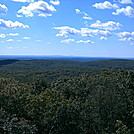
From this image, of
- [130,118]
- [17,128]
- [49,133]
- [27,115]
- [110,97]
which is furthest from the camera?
[130,118]

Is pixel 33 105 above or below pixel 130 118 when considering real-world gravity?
above

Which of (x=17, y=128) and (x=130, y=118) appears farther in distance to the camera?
(x=130, y=118)

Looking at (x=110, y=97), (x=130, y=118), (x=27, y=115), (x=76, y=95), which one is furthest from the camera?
(x=76, y=95)

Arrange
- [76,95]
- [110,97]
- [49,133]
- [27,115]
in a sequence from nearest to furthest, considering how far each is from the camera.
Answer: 1. [49,133]
2. [27,115]
3. [110,97]
4. [76,95]

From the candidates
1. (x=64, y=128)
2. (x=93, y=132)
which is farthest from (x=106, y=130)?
(x=64, y=128)

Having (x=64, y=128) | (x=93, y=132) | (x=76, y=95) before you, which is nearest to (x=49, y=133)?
(x=64, y=128)

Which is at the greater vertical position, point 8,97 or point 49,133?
point 8,97

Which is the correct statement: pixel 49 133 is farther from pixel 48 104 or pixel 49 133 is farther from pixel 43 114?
pixel 48 104

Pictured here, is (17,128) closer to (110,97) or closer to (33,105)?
(33,105)

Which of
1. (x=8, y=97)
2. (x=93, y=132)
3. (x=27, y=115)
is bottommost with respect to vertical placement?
(x=93, y=132)
